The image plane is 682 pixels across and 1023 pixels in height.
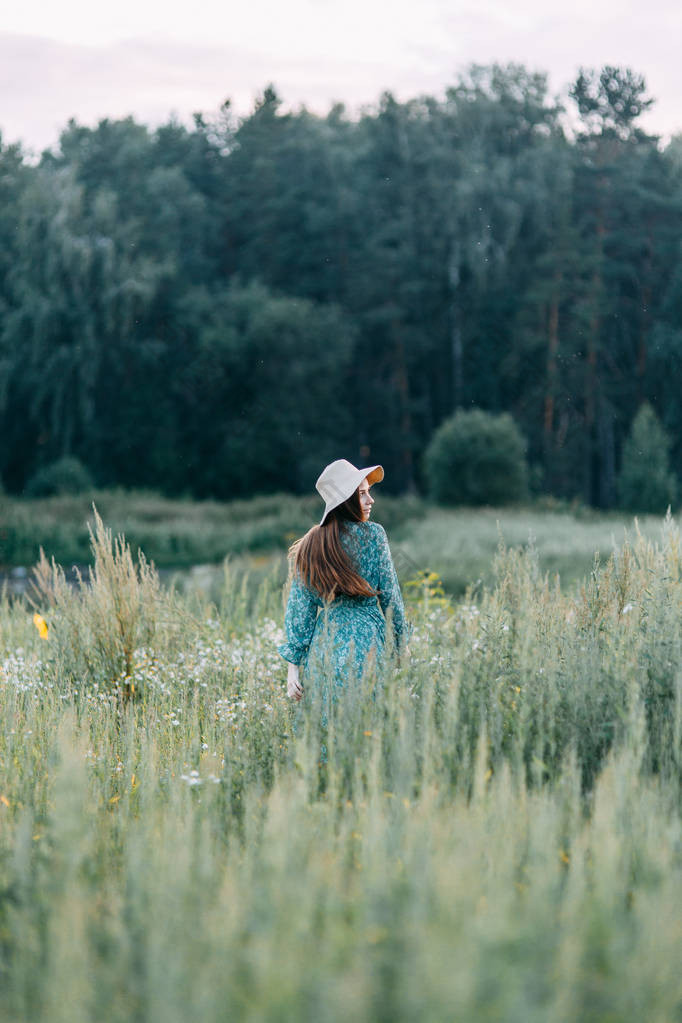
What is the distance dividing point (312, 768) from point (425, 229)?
38.1 metres

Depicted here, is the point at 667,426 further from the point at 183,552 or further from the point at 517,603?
the point at 517,603

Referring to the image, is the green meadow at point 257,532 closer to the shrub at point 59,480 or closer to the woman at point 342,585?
the shrub at point 59,480

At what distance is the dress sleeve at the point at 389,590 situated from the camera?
13.9 ft

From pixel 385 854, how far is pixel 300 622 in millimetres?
2066

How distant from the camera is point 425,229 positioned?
39031 mm

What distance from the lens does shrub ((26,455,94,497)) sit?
1273 inches

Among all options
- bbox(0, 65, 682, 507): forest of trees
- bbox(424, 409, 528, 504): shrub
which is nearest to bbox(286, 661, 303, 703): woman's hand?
bbox(424, 409, 528, 504): shrub

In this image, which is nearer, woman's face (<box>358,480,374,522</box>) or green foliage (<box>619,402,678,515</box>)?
woman's face (<box>358,480,374,522</box>)

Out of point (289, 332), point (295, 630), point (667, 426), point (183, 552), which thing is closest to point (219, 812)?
point (295, 630)

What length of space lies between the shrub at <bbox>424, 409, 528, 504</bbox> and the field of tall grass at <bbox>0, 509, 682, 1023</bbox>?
25118 millimetres

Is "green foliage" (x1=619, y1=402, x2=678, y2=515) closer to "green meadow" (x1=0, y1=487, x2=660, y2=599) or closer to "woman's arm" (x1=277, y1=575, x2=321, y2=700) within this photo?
"green meadow" (x1=0, y1=487, x2=660, y2=599)

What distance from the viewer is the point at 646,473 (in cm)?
3161

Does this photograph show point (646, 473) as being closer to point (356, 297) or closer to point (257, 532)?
point (356, 297)

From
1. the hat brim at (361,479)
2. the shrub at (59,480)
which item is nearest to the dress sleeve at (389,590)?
the hat brim at (361,479)
